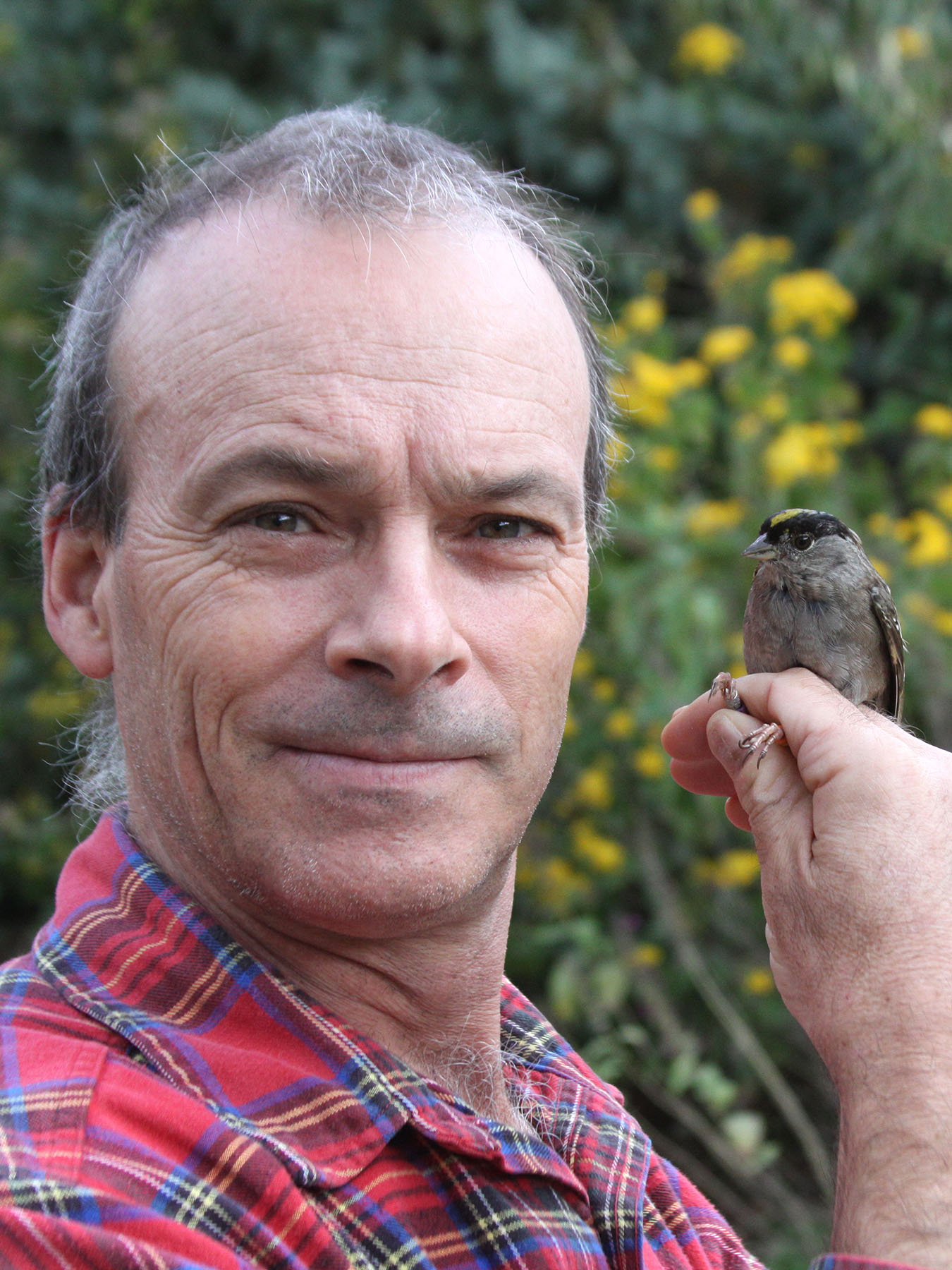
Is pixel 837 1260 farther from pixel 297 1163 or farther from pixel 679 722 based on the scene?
pixel 679 722

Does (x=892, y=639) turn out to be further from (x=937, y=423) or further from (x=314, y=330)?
(x=314, y=330)

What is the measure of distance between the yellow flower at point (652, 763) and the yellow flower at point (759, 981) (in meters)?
0.78

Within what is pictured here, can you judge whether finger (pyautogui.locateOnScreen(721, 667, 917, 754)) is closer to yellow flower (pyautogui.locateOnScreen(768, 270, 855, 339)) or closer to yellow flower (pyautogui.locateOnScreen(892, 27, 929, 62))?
yellow flower (pyautogui.locateOnScreen(768, 270, 855, 339))

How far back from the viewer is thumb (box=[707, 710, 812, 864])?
1877 millimetres

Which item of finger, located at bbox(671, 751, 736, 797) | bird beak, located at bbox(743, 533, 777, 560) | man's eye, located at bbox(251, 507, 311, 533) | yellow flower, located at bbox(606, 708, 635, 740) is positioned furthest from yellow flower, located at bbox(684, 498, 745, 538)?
man's eye, located at bbox(251, 507, 311, 533)

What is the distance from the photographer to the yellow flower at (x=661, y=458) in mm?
4078

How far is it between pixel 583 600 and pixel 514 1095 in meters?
0.88

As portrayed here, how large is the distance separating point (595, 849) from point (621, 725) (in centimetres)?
48

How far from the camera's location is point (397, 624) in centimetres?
163

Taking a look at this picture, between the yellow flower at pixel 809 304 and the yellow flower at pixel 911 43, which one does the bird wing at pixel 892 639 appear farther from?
the yellow flower at pixel 911 43

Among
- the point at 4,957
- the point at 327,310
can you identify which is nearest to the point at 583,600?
the point at 327,310

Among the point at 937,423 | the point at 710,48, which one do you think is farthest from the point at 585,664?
the point at 710,48

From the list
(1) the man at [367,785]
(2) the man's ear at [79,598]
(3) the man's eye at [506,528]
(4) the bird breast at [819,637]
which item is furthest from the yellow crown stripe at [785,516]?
(2) the man's ear at [79,598]

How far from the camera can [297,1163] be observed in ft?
4.62
